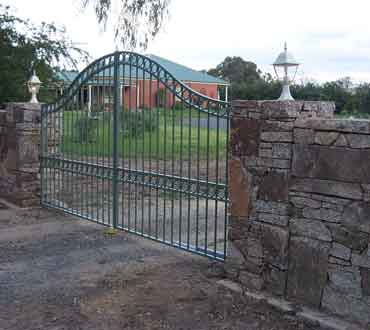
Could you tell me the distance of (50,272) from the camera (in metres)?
5.72

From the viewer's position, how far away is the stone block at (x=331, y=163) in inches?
160

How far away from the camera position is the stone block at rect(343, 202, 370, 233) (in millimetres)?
4051

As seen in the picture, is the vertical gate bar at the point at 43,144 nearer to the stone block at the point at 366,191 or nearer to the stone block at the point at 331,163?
the stone block at the point at 331,163

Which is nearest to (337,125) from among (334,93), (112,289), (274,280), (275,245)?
(275,245)

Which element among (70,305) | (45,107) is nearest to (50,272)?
(70,305)

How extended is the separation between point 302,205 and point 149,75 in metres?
2.99

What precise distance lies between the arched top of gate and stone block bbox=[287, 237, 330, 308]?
5.16ft

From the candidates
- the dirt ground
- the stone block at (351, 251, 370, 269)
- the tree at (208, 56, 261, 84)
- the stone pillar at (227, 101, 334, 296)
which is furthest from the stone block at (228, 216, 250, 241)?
the tree at (208, 56, 261, 84)

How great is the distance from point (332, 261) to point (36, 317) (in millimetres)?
2493

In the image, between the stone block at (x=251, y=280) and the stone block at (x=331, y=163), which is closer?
the stone block at (x=331, y=163)

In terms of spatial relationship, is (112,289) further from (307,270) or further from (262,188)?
(307,270)

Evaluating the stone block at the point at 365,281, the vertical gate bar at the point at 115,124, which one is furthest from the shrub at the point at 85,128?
the stone block at the point at 365,281

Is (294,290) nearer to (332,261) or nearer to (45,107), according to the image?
(332,261)

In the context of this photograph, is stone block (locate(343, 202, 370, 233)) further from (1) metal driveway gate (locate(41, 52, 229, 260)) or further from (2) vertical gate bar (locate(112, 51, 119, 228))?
(2) vertical gate bar (locate(112, 51, 119, 228))
